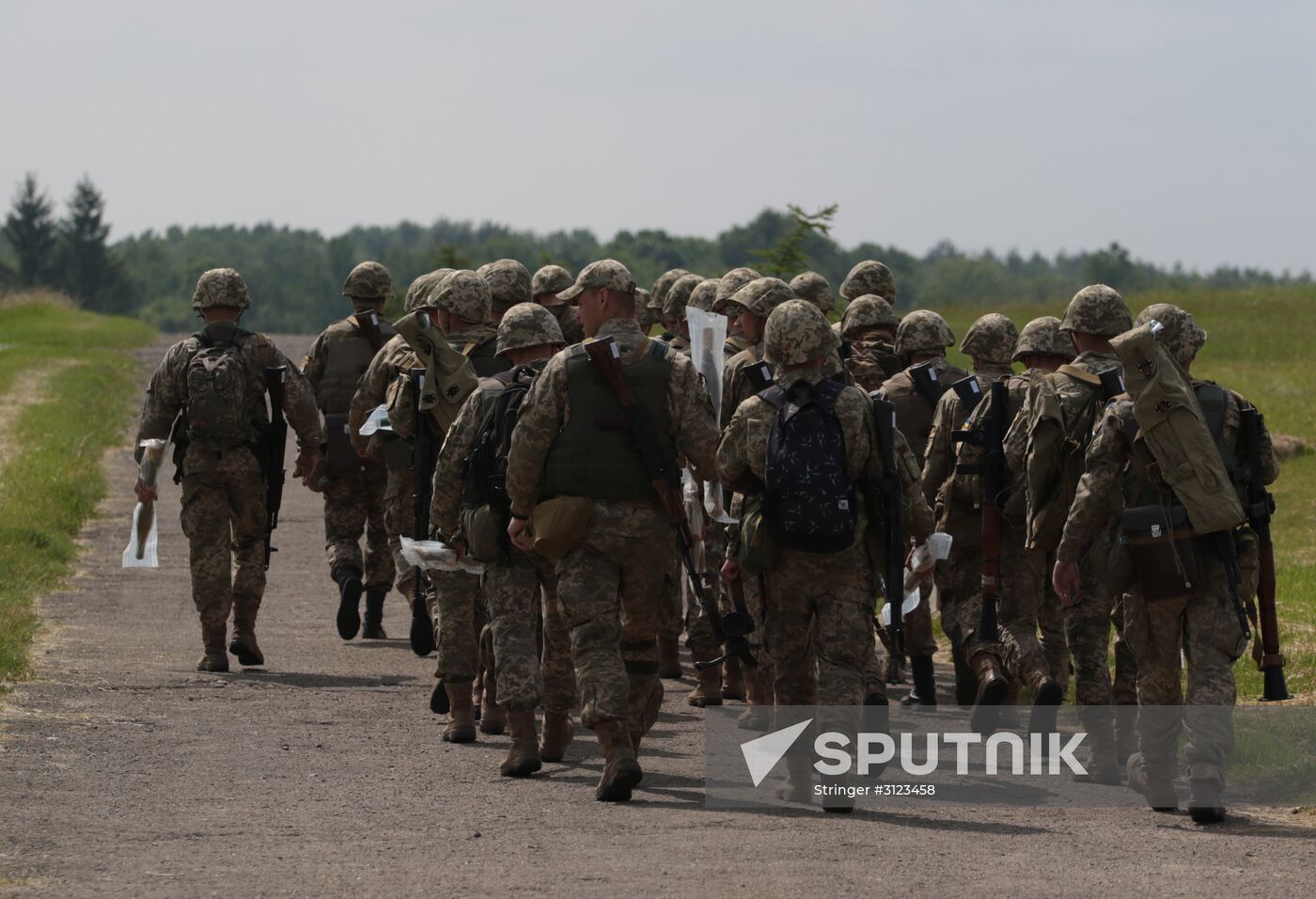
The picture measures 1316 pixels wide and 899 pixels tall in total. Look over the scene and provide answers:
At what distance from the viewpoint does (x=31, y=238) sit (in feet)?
456

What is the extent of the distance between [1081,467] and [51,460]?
56.8 feet

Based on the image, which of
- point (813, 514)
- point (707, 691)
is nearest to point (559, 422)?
point (813, 514)

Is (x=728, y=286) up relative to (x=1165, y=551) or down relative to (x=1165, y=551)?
up

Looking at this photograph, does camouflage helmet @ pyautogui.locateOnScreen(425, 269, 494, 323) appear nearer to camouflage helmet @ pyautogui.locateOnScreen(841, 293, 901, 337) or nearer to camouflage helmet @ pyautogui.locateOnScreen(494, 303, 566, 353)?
camouflage helmet @ pyautogui.locateOnScreen(494, 303, 566, 353)

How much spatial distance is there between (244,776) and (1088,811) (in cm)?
373

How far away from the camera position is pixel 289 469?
2792 centimetres

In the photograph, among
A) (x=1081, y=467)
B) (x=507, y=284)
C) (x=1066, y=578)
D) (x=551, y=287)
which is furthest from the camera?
(x=551, y=287)

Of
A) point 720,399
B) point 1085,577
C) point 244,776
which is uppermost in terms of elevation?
point 720,399

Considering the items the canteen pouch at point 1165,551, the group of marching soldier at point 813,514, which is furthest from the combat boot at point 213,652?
the canteen pouch at point 1165,551

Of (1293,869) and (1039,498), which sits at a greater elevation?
(1039,498)

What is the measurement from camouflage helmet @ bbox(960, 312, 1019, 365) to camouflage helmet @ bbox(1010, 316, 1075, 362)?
36cm

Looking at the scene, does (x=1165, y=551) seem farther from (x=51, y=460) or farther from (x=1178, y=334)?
(x=51, y=460)

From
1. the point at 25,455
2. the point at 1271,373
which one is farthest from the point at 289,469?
the point at 1271,373

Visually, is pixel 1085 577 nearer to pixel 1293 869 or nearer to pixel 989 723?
pixel 989 723
